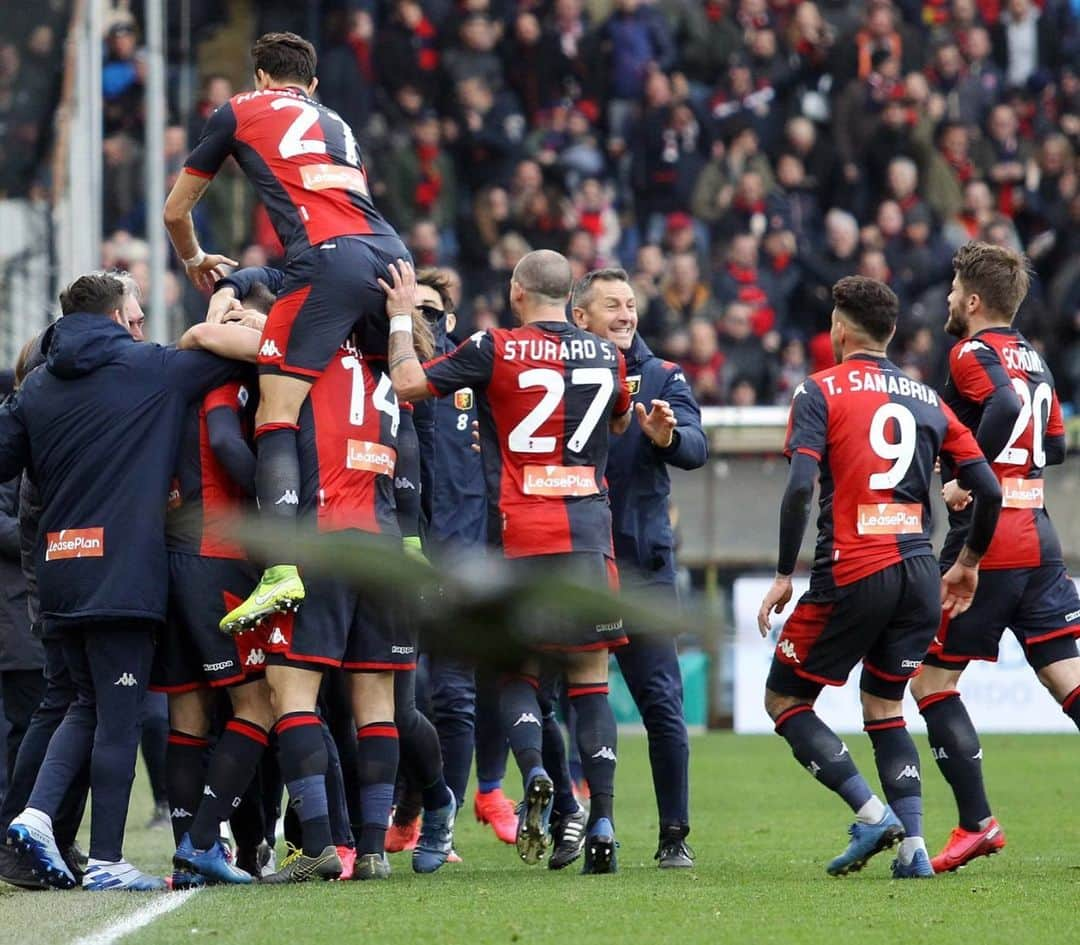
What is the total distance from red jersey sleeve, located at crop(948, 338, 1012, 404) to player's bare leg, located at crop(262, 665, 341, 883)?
276cm

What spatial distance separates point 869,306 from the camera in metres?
7.14

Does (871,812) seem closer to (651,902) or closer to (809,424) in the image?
(651,902)

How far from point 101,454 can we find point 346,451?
0.85 meters

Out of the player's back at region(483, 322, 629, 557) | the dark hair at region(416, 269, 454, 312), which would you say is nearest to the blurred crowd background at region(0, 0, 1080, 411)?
the dark hair at region(416, 269, 454, 312)

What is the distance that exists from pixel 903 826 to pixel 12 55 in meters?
10.1

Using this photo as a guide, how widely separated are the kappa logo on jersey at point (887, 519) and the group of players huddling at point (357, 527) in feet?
0.04

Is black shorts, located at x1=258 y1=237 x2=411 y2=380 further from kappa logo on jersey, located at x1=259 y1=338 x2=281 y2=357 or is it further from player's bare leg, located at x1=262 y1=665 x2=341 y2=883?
player's bare leg, located at x1=262 y1=665 x2=341 y2=883

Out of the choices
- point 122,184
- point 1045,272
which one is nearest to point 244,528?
point 122,184

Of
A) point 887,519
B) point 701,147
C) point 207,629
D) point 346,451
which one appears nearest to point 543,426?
point 346,451

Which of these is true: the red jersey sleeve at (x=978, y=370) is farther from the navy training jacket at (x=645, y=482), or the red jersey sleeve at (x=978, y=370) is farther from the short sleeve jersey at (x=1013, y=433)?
the navy training jacket at (x=645, y=482)

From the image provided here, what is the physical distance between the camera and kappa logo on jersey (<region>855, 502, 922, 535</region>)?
7027mm

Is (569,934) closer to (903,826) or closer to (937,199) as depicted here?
(903,826)

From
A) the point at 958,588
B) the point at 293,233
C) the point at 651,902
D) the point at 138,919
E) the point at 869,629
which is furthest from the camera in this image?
the point at 958,588

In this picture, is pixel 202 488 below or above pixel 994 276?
below
